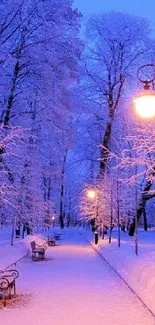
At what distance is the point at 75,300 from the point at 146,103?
6044 mm

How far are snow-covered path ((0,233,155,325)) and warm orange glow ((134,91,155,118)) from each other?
4.04m

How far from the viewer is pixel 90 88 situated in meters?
38.8

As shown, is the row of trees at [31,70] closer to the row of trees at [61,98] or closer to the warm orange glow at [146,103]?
the row of trees at [61,98]

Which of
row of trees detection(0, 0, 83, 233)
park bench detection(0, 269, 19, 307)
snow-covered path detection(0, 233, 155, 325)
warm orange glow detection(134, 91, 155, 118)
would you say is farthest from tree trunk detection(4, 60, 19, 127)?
warm orange glow detection(134, 91, 155, 118)

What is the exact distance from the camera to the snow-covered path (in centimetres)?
962

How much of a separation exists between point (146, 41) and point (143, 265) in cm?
2328

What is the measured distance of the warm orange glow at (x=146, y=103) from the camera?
24.9 feet

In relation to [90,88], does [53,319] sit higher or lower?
lower

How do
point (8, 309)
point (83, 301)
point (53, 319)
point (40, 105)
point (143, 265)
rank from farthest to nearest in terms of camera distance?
point (40, 105) < point (143, 265) < point (83, 301) < point (8, 309) < point (53, 319)

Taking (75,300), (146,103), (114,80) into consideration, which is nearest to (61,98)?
(114,80)

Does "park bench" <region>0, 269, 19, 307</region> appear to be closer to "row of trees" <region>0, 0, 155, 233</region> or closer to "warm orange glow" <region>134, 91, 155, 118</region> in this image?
"row of trees" <region>0, 0, 155, 233</region>

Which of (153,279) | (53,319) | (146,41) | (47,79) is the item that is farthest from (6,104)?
(53,319)

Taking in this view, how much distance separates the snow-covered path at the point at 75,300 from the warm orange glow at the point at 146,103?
4040 millimetres

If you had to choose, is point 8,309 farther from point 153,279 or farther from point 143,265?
point 143,265
